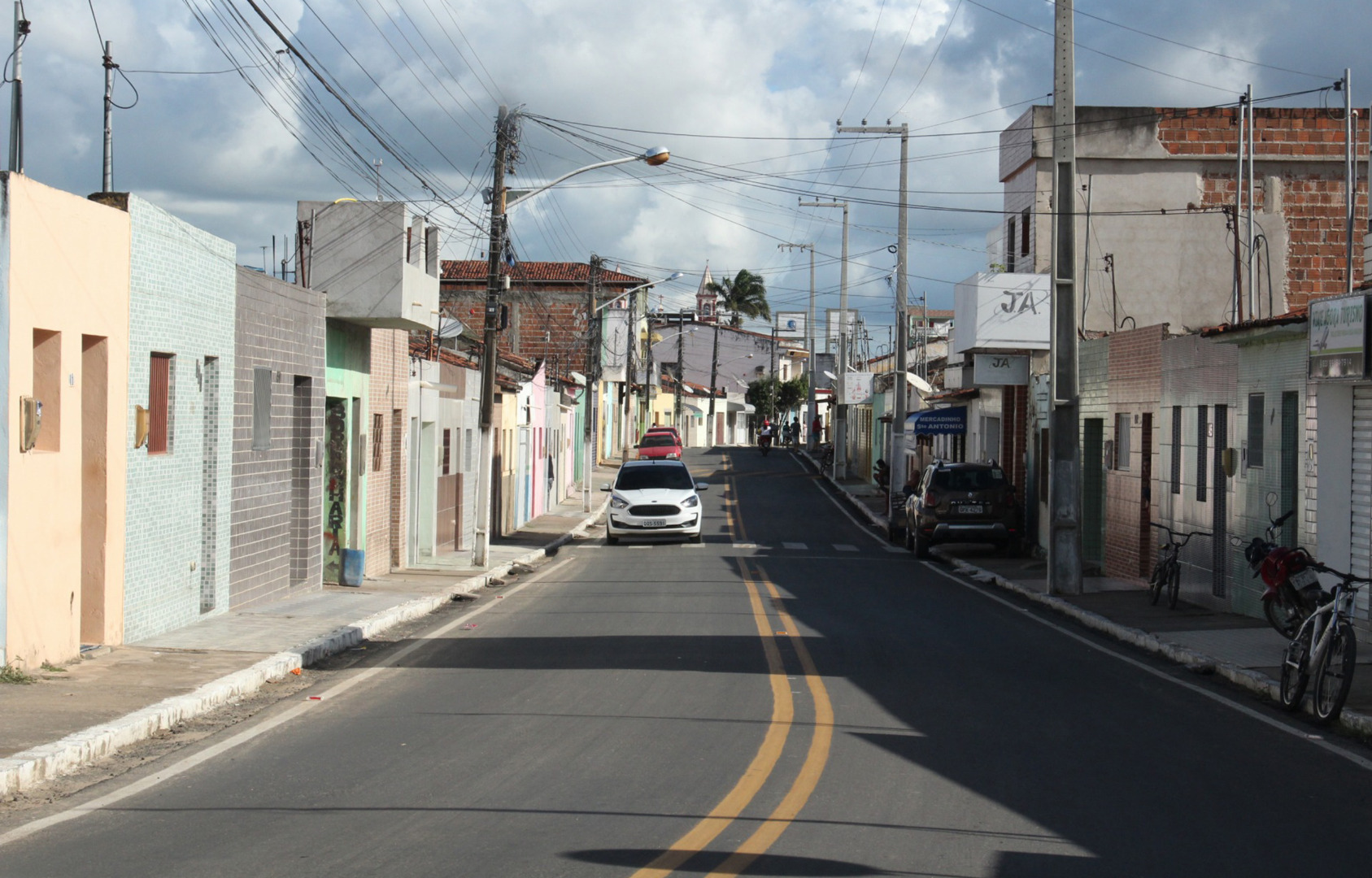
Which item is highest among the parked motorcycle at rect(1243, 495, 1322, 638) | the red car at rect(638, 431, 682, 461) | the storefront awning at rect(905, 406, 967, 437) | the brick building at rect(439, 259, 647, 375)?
the brick building at rect(439, 259, 647, 375)

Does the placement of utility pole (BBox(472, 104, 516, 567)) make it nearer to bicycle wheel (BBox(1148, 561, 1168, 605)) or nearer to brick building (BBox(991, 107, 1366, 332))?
bicycle wheel (BBox(1148, 561, 1168, 605))

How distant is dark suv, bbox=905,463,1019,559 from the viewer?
90.6 ft

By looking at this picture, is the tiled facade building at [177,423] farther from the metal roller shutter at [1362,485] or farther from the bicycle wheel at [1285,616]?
the metal roller shutter at [1362,485]

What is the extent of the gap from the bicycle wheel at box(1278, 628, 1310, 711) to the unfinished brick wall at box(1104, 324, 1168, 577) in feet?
37.2

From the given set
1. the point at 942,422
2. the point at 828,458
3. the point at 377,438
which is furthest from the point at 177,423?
the point at 828,458

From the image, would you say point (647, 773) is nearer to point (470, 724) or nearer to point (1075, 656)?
point (470, 724)

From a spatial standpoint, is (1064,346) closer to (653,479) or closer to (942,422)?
(653,479)

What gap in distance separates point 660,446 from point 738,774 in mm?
50085

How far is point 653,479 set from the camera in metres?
31.5

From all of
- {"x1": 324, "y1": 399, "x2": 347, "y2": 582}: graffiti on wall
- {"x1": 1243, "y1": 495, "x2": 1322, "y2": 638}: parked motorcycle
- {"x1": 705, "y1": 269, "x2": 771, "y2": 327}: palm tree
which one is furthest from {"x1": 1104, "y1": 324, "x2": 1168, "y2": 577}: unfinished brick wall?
{"x1": 705, "y1": 269, "x2": 771, "y2": 327}: palm tree

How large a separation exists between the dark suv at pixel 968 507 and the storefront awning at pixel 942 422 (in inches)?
389

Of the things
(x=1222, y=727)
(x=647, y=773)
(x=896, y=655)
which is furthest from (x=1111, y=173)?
(x=647, y=773)

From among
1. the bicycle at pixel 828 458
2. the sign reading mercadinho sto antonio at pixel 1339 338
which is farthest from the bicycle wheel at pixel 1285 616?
the bicycle at pixel 828 458

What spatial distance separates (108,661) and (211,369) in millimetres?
4268
